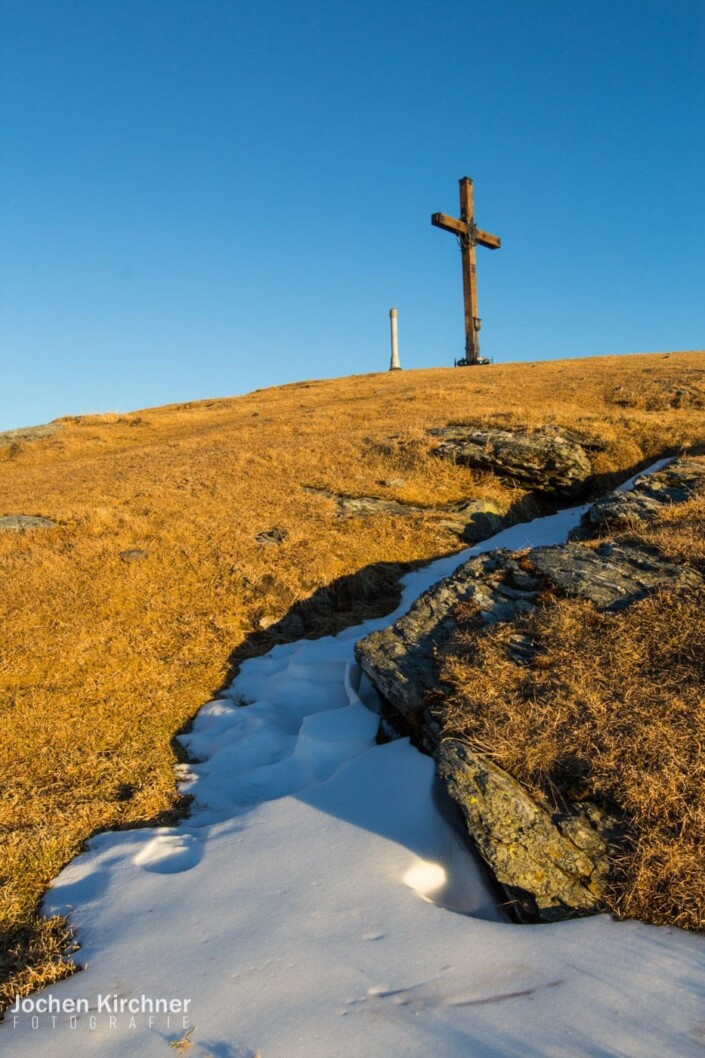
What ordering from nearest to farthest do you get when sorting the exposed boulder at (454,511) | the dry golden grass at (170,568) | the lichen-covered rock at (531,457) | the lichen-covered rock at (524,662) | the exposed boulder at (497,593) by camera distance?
1. the lichen-covered rock at (524,662)
2. the dry golden grass at (170,568)
3. the exposed boulder at (497,593)
4. the exposed boulder at (454,511)
5. the lichen-covered rock at (531,457)

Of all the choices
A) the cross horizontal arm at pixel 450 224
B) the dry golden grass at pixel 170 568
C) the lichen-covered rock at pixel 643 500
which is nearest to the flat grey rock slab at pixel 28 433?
the dry golden grass at pixel 170 568

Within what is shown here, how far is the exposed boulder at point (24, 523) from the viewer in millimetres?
13250

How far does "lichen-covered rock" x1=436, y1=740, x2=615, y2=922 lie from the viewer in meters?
4.09

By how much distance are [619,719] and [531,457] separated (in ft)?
36.7

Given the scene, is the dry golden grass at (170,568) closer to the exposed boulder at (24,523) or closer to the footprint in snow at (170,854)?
the exposed boulder at (24,523)

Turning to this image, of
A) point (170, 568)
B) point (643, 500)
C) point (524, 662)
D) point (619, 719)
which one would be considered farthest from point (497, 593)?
point (170, 568)

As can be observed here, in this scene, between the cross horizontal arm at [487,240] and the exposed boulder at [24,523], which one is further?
the cross horizontal arm at [487,240]

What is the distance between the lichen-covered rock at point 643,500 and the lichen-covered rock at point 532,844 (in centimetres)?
560

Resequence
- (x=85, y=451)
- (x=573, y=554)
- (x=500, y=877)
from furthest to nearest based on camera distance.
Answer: (x=85, y=451) → (x=573, y=554) → (x=500, y=877)

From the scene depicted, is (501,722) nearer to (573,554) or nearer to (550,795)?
(550,795)

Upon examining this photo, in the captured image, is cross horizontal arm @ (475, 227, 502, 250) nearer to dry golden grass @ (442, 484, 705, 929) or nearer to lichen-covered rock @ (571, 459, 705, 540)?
lichen-covered rock @ (571, 459, 705, 540)

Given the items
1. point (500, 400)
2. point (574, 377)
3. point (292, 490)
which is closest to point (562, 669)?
point (292, 490)

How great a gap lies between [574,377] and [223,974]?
1093 inches

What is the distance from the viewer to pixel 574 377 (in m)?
28.0
